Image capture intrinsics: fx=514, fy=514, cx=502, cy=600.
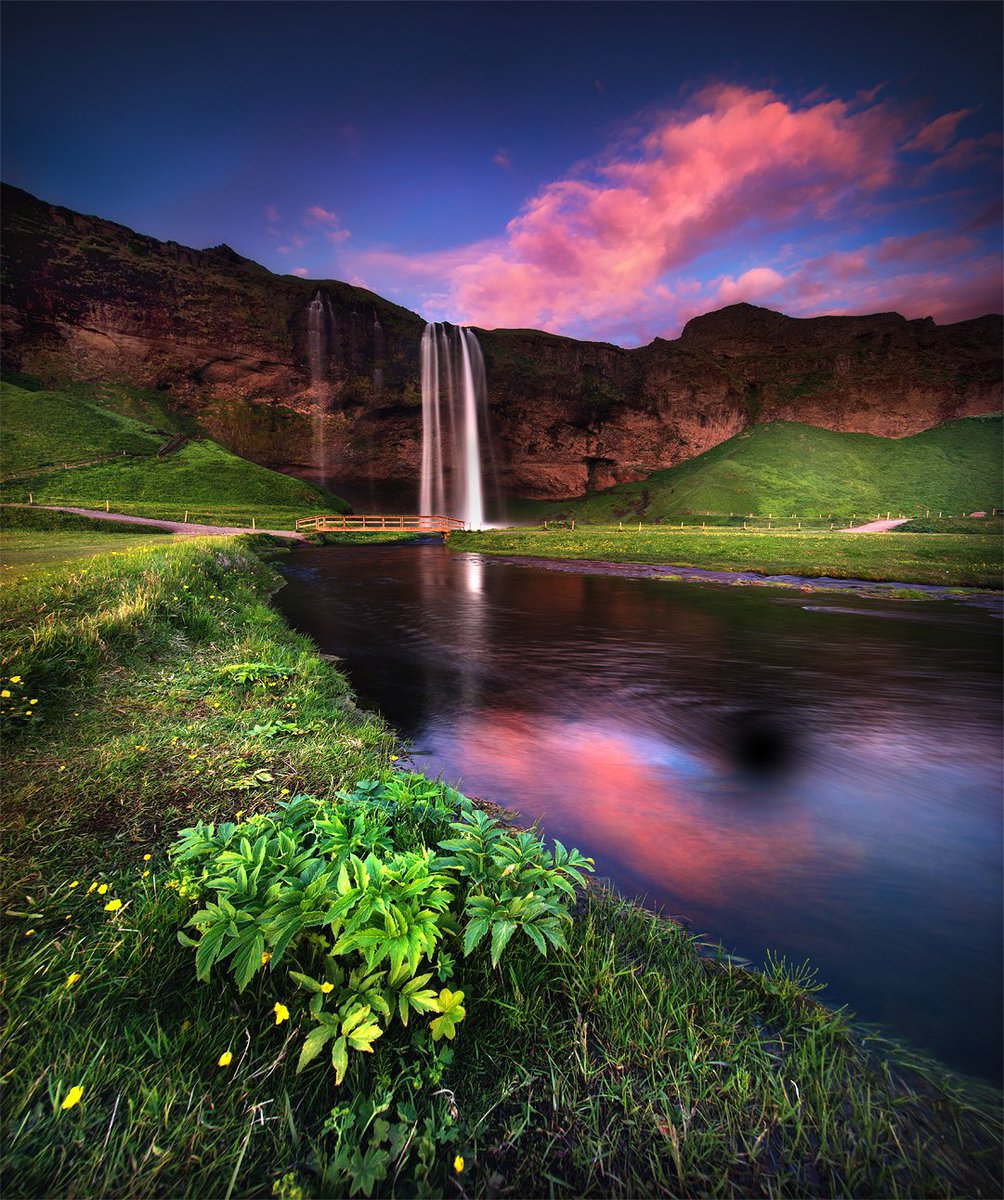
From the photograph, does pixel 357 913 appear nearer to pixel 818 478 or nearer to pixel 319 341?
pixel 319 341

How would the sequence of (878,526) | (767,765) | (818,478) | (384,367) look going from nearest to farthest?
(767,765) → (878,526) → (818,478) → (384,367)

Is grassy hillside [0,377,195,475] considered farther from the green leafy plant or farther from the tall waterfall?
the green leafy plant

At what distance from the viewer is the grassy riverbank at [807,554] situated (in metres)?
27.1

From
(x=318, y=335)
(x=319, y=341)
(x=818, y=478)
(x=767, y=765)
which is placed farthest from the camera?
(x=818, y=478)

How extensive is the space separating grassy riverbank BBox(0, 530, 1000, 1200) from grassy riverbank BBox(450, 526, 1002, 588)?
29.7 m

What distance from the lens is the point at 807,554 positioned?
33.9 meters

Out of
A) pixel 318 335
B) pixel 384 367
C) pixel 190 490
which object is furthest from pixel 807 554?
pixel 318 335

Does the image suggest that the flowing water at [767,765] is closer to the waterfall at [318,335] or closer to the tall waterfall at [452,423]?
the tall waterfall at [452,423]

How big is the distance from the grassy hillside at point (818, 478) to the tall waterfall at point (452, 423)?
1388cm

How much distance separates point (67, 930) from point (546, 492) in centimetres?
11086

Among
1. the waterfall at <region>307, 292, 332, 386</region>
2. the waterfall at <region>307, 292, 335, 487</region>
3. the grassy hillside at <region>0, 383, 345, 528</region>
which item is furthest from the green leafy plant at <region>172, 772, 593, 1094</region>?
the waterfall at <region>307, 292, 332, 386</region>

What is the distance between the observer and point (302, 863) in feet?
9.26

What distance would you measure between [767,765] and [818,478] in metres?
101

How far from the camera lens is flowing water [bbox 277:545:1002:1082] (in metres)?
3.82
